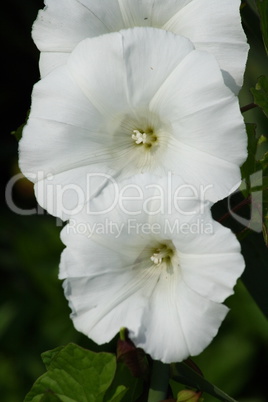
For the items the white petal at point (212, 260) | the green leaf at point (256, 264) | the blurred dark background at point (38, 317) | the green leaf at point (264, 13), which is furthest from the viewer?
the blurred dark background at point (38, 317)

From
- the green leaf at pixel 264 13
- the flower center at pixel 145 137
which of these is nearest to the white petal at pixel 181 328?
the flower center at pixel 145 137

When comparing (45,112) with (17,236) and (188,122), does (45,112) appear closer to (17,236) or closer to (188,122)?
(188,122)

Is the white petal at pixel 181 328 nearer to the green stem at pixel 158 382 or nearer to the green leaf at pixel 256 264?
the green stem at pixel 158 382

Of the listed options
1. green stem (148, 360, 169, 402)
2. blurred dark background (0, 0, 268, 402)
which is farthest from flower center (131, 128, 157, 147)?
blurred dark background (0, 0, 268, 402)

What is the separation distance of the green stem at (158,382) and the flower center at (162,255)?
145mm

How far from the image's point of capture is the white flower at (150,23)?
102cm

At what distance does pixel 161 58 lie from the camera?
96 centimetres

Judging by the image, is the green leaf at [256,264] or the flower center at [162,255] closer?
the flower center at [162,255]

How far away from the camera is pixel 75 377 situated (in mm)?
937

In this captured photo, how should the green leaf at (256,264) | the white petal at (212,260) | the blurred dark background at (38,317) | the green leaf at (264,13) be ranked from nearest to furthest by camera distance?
the white petal at (212,260)
the green leaf at (264,13)
the green leaf at (256,264)
the blurred dark background at (38,317)

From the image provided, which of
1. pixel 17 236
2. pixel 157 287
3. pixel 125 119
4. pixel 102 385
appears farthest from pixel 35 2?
pixel 102 385

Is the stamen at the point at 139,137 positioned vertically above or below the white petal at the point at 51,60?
below

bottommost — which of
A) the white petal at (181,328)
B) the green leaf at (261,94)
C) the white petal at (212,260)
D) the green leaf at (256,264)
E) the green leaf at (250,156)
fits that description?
the green leaf at (256,264)

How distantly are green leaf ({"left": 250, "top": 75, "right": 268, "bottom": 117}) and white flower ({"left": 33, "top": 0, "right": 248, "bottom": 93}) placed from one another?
4 centimetres
